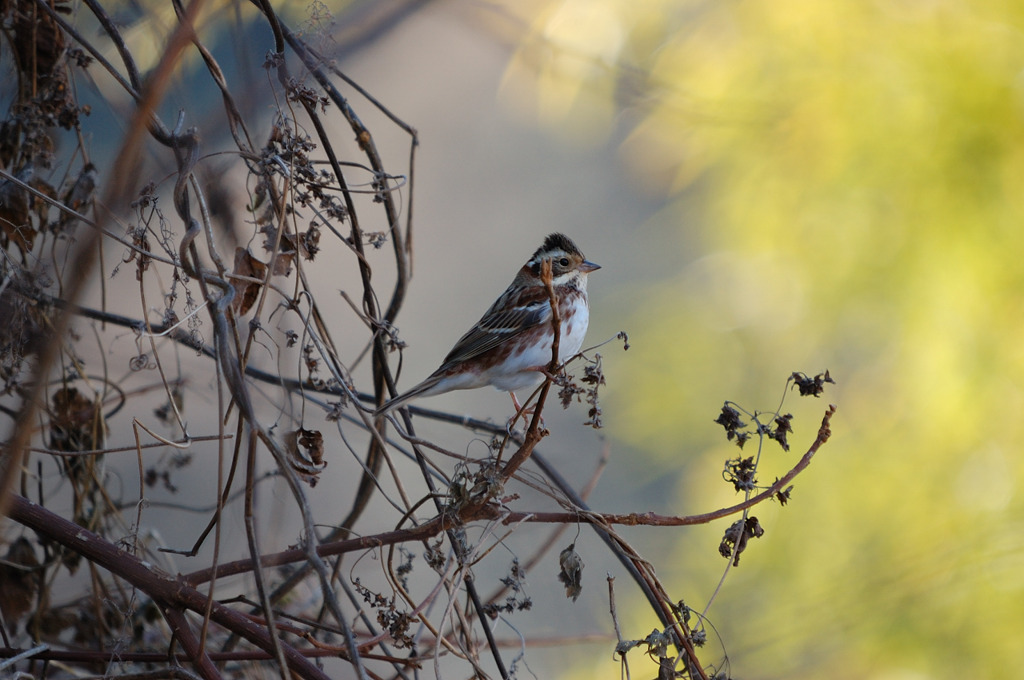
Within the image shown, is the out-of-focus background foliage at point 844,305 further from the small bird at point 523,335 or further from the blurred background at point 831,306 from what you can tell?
the small bird at point 523,335

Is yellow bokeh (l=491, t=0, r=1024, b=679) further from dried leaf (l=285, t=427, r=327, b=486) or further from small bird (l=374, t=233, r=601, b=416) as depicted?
dried leaf (l=285, t=427, r=327, b=486)

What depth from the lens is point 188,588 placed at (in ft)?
4.90

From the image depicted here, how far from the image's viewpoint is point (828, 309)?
3234 mm

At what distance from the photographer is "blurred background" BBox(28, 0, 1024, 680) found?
9.96ft

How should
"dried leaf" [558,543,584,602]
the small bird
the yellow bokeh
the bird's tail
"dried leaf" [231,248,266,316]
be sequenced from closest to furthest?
"dried leaf" [558,543,584,602] < "dried leaf" [231,248,266,316] < the bird's tail < the small bird < the yellow bokeh

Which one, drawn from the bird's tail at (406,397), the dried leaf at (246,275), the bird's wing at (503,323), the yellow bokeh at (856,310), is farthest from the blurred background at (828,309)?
the dried leaf at (246,275)

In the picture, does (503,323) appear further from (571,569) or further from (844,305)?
(571,569)

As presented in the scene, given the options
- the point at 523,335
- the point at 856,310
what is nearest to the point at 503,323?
the point at 523,335

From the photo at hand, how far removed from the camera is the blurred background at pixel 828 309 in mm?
3035

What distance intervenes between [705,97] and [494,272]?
8.16 feet

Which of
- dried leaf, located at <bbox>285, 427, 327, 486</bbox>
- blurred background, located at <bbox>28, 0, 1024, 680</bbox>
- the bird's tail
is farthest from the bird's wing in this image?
dried leaf, located at <bbox>285, 427, 327, 486</bbox>

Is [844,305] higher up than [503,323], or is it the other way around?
[844,305]

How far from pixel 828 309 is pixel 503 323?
1282 millimetres

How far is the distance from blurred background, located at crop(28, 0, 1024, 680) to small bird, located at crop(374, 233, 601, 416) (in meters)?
0.28
